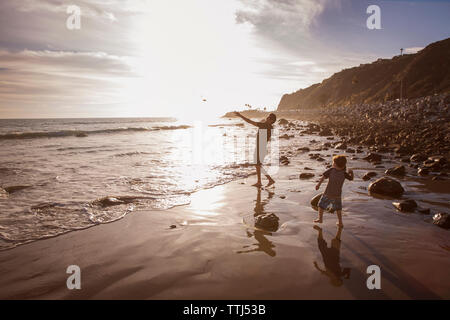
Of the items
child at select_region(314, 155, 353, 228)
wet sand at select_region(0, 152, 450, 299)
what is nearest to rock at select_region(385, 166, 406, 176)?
wet sand at select_region(0, 152, 450, 299)

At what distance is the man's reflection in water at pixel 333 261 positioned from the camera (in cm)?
313

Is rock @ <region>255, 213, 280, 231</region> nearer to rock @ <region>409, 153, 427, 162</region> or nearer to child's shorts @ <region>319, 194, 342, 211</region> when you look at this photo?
child's shorts @ <region>319, 194, 342, 211</region>

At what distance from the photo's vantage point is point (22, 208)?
5.99 meters

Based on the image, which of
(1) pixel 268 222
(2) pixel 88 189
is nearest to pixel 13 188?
(2) pixel 88 189

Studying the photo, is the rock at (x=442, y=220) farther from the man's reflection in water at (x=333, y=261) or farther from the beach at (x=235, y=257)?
the man's reflection in water at (x=333, y=261)

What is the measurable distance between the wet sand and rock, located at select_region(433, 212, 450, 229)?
23 centimetres

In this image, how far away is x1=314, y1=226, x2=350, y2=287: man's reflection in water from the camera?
10.3 feet

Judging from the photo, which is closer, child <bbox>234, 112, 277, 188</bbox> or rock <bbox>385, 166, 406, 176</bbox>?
child <bbox>234, 112, 277, 188</bbox>

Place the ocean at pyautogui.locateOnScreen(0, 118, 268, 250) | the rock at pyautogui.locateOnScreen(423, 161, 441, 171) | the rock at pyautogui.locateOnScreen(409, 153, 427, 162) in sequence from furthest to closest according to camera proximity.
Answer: the rock at pyautogui.locateOnScreen(409, 153, 427, 162)
the rock at pyautogui.locateOnScreen(423, 161, 441, 171)
the ocean at pyautogui.locateOnScreen(0, 118, 268, 250)

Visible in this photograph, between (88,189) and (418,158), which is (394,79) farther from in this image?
(88,189)

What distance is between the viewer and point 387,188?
6531mm
